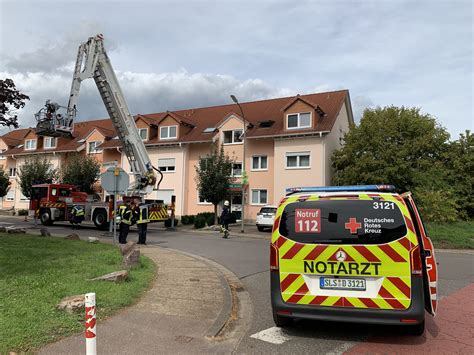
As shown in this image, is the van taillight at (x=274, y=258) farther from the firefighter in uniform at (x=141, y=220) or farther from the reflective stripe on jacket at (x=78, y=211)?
the reflective stripe on jacket at (x=78, y=211)

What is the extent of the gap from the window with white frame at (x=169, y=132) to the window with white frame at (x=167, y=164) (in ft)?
6.49

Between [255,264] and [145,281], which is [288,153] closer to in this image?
[255,264]


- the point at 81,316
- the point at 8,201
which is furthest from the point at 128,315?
the point at 8,201

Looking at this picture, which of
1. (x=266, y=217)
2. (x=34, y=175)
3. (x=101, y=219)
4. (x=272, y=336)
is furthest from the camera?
(x=34, y=175)

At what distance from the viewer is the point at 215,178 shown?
25891 millimetres

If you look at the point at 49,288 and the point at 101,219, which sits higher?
the point at 101,219

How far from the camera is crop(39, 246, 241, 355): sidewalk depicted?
4.61 meters

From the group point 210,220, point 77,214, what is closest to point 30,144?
point 77,214

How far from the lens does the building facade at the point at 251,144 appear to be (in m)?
28.9

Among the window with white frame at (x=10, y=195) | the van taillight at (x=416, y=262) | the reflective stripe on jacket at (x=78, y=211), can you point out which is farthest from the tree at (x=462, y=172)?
the window with white frame at (x=10, y=195)

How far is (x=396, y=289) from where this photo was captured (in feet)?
15.7

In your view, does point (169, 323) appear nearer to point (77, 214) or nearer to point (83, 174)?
point (77, 214)

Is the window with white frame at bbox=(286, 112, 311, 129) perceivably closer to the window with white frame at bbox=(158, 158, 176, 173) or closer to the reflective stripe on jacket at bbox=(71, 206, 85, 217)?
the window with white frame at bbox=(158, 158, 176, 173)

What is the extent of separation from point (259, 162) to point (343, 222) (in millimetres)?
26482
